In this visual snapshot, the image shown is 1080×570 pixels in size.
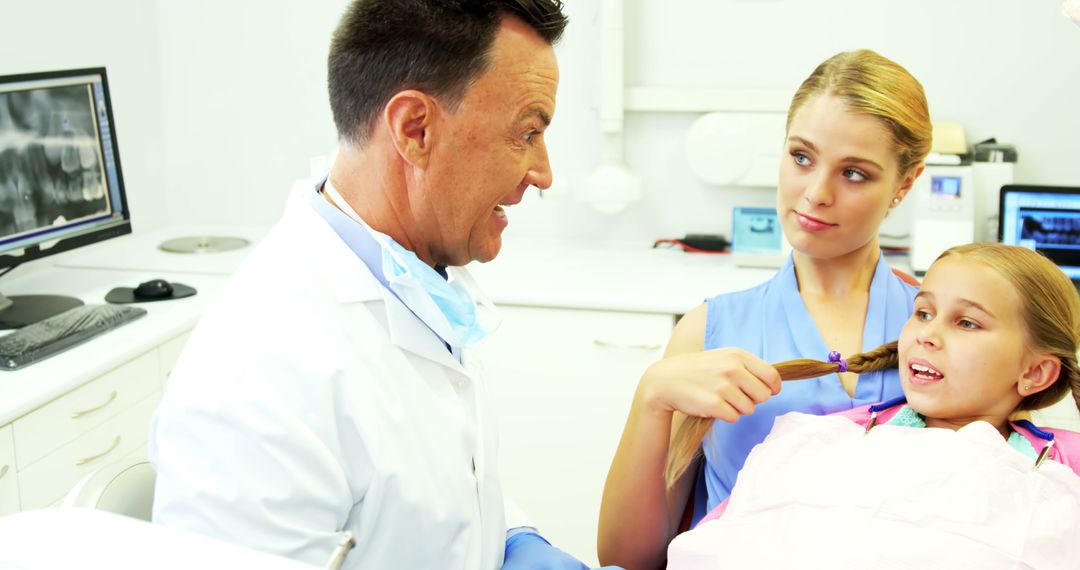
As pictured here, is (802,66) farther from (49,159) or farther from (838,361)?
(49,159)

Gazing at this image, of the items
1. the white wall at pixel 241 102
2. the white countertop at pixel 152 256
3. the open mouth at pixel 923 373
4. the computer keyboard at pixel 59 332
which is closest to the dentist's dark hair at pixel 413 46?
the open mouth at pixel 923 373

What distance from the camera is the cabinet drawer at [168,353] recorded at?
6.89ft

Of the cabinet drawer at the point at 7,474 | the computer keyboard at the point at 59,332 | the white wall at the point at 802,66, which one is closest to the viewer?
the cabinet drawer at the point at 7,474

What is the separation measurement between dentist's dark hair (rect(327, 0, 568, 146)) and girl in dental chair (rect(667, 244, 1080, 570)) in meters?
0.53

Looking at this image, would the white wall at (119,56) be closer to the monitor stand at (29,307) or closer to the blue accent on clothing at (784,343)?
the monitor stand at (29,307)

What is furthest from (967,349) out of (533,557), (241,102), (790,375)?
(241,102)

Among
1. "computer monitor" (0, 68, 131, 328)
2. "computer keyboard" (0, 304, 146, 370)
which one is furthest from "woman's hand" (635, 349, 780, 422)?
"computer monitor" (0, 68, 131, 328)

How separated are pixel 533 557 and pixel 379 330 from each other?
35 centimetres

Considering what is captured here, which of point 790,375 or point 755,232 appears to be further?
point 755,232

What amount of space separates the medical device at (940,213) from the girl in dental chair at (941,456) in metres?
1.22

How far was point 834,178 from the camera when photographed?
1.25 metres

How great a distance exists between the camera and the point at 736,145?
2.59 metres

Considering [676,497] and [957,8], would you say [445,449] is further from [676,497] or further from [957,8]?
[957,8]

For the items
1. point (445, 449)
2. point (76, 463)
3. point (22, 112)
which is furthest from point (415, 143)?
point (22, 112)
